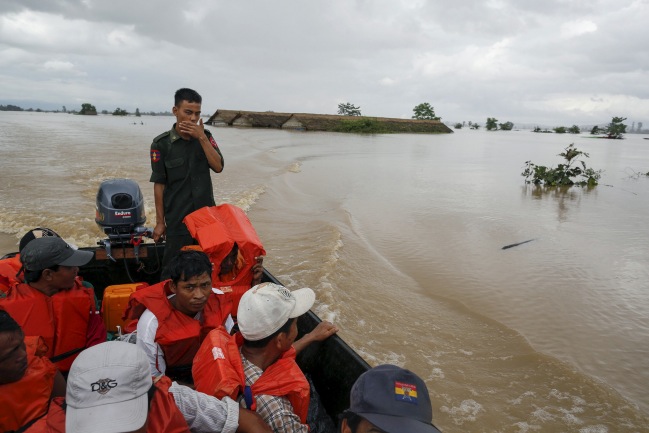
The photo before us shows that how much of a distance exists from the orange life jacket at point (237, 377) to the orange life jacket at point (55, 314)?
2.90ft

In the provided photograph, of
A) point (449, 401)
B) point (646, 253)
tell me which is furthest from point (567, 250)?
point (449, 401)

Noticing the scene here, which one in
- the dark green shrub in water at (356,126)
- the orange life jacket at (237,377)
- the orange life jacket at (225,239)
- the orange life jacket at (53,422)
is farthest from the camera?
the dark green shrub in water at (356,126)

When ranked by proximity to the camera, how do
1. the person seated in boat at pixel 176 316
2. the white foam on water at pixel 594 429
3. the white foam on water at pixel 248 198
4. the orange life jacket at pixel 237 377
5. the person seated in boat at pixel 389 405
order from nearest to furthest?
1. the person seated in boat at pixel 389 405
2. the orange life jacket at pixel 237 377
3. the person seated in boat at pixel 176 316
4. the white foam on water at pixel 594 429
5. the white foam on water at pixel 248 198

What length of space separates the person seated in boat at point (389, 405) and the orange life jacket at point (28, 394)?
3.98 ft

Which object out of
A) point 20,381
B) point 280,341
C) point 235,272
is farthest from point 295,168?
point 20,381

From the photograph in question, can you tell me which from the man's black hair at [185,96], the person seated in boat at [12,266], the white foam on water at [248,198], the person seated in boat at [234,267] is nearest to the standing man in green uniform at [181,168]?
the man's black hair at [185,96]

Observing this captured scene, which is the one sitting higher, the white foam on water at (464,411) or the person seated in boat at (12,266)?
the person seated in boat at (12,266)

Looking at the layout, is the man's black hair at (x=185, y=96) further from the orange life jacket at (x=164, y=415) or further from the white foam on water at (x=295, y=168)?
the white foam on water at (x=295, y=168)

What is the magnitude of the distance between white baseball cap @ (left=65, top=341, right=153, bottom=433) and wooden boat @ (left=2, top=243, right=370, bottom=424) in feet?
4.11

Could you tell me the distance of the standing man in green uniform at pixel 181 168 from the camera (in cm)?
324

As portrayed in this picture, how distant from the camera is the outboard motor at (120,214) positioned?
362cm

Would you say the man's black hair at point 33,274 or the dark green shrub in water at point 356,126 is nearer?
the man's black hair at point 33,274

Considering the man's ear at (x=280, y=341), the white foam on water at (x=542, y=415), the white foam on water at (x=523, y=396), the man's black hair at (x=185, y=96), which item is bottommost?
the white foam on water at (x=542, y=415)

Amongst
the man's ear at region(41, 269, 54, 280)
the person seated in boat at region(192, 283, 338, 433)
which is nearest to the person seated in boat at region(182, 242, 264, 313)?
the man's ear at region(41, 269, 54, 280)
